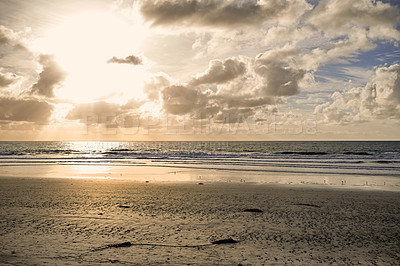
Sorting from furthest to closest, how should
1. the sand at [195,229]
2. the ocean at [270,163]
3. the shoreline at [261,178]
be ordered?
the ocean at [270,163] < the shoreline at [261,178] < the sand at [195,229]

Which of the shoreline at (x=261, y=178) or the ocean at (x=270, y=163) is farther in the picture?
the ocean at (x=270, y=163)

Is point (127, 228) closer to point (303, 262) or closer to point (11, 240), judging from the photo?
point (11, 240)

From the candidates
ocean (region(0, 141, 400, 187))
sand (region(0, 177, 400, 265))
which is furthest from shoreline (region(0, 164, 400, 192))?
sand (region(0, 177, 400, 265))

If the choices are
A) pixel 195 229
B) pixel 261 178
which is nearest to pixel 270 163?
pixel 261 178

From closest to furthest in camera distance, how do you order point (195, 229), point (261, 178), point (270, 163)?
point (195, 229)
point (261, 178)
point (270, 163)

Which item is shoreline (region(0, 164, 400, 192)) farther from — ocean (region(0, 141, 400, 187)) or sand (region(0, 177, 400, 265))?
sand (region(0, 177, 400, 265))

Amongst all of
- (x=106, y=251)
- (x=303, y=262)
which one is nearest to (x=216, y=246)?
(x=303, y=262)

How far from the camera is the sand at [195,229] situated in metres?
7.23

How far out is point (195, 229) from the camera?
31.3 ft

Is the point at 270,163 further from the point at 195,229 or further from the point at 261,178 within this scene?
the point at 195,229

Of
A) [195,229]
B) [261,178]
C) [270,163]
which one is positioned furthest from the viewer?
[270,163]

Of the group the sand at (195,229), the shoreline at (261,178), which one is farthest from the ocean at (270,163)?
the sand at (195,229)

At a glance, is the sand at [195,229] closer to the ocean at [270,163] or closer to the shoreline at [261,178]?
the shoreline at [261,178]

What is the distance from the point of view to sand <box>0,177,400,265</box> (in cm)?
723
